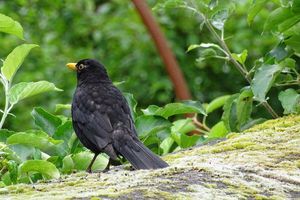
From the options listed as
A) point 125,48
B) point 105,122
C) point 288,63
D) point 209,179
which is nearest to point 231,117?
point 288,63

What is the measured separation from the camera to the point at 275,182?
344cm

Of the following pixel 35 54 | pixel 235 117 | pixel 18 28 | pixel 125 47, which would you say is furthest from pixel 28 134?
pixel 35 54

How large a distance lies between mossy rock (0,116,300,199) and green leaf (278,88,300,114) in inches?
25.9

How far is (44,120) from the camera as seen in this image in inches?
197

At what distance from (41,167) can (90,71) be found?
6.31ft

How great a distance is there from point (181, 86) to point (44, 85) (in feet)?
11.5

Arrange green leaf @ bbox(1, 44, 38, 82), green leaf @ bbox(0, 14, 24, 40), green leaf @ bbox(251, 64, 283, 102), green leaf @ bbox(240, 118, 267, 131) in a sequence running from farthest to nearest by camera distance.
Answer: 1. green leaf @ bbox(240, 118, 267, 131)
2. green leaf @ bbox(251, 64, 283, 102)
3. green leaf @ bbox(1, 44, 38, 82)
4. green leaf @ bbox(0, 14, 24, 40)

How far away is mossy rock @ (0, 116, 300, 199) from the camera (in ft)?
10.5

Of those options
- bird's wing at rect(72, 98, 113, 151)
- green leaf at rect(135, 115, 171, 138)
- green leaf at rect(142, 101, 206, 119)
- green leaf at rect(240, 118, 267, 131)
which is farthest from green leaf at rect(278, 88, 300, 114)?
bird's wing at rect(72, 98, 113, 151)

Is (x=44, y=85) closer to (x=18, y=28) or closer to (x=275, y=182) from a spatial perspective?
(x=18, y=28)

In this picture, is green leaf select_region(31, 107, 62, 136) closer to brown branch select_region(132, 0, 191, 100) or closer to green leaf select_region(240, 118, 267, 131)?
green leaf select_region(240, 118, 267, 131)

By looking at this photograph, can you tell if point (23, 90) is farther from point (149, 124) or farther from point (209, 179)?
point (209, 179)

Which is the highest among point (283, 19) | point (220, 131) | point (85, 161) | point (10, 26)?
point (10, 26)

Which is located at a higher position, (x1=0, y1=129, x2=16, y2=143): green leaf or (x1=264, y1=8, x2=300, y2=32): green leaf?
(x1=264, y1=8, x2=300, y2=32): green leaf
